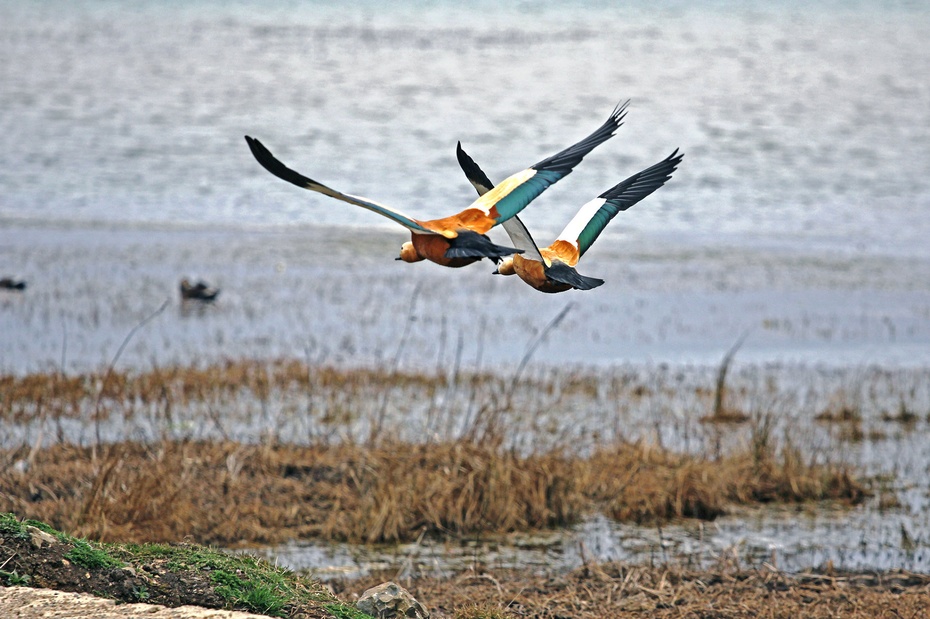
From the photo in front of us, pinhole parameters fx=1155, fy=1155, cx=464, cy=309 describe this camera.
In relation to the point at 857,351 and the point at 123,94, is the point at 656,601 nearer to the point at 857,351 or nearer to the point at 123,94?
the point at 857,351

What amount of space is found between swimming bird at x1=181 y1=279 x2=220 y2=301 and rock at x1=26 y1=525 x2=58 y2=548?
10.1 metres

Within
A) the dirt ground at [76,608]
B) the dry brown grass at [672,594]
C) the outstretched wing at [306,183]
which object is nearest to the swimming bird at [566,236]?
the outstretched wing at [306,183]

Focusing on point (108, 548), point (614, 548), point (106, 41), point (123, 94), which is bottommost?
point (614, 548)

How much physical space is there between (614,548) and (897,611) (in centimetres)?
227

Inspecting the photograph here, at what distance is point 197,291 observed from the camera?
15258 millimetres

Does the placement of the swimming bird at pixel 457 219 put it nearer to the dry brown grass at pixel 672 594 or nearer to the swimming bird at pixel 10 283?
the dry brown grass at pixel 672 594

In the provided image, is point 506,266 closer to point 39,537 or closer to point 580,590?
point 39,537

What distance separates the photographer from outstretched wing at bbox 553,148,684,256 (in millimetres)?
3533

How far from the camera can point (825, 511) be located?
9641 mm

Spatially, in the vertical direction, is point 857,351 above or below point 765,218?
below

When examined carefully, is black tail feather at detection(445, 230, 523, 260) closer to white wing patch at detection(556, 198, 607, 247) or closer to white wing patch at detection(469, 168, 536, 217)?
white wing patch at detection(469, 168, 536, 217)

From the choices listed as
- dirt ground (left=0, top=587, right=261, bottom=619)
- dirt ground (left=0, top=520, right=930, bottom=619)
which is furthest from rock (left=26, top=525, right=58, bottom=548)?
dirt ground (left=0, top=587, right=261, bottom=619)

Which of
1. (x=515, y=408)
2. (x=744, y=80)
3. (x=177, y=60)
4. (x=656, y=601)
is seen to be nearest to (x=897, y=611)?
(x=656, y=601)

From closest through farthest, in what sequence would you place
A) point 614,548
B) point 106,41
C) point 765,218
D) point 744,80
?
point 614,548
point 765,218
point 744,80
point 106,41
